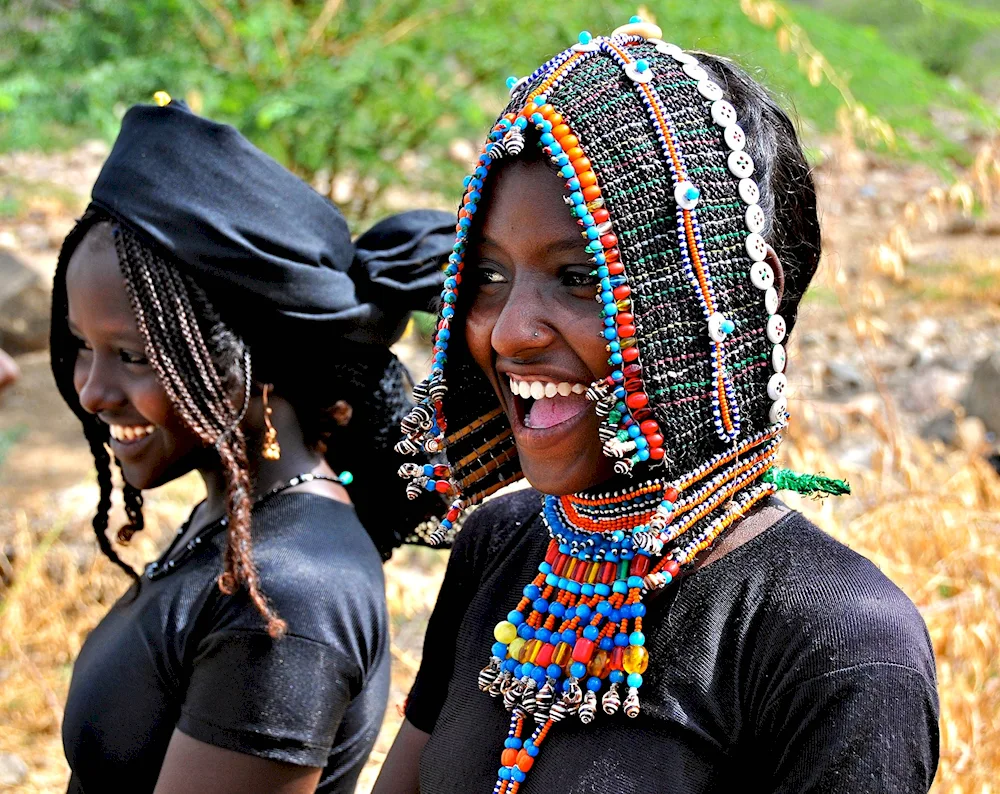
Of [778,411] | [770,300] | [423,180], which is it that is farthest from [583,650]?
[423,180]

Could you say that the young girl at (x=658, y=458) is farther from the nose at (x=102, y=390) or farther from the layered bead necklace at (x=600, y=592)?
the nose at (x=102, y=390)

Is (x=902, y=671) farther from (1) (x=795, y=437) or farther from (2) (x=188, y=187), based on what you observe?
(1) (x=795, y=437)

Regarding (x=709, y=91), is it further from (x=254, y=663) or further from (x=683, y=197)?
(x=254, y=663)

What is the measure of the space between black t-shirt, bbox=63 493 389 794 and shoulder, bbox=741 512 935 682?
2.88 ft

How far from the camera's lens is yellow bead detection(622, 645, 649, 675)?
62.4 inches

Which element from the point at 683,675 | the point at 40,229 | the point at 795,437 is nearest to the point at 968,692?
the point at 795,437

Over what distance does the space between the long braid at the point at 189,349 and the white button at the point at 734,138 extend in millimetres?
1154

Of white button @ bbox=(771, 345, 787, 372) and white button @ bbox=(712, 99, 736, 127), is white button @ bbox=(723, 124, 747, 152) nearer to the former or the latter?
white button @ bbox=(712, 99, 736, 127)

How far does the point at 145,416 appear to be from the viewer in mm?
2303

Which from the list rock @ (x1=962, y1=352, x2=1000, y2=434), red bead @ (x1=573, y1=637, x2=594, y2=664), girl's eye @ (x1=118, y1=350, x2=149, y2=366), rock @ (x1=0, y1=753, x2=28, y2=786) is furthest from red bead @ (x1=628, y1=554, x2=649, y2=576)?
rock @ (x1=962, y1=352, x2=1000, y2=434)

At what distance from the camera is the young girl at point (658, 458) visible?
1.48m

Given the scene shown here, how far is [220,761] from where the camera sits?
2.02 metres

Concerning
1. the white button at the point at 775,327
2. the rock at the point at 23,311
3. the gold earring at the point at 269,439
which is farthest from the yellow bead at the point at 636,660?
the rock at the point at 23,311

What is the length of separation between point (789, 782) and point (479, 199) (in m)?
0.90
